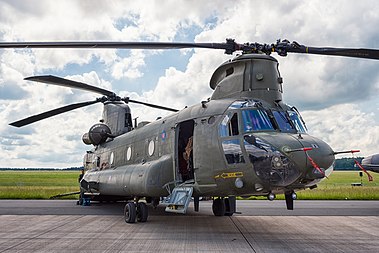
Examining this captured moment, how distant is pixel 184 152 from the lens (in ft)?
37.6

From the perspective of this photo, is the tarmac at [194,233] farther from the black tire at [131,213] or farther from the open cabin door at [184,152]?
the open cabin door at [184,152]

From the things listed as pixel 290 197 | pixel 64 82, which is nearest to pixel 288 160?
pixel 290 197

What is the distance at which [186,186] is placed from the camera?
10.2 metres

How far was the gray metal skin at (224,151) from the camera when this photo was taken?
8367 millimetres

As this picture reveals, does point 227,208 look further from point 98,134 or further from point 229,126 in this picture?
point 98,134

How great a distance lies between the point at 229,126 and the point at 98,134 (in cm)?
1006

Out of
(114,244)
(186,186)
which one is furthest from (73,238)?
(186,186)

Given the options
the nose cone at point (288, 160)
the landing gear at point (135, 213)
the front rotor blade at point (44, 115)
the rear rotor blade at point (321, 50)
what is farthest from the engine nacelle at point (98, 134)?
the nose cone at point (288, 160)

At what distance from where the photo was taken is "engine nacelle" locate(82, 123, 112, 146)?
708 inches

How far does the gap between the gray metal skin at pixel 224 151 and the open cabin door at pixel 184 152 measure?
0.22 feet

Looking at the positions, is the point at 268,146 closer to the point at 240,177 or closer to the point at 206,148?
the point at 240,177

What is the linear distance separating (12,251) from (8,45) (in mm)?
4437

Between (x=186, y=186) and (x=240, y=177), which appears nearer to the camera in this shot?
(x=240, y=177)

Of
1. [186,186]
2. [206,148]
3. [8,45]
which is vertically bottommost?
[186,186]
